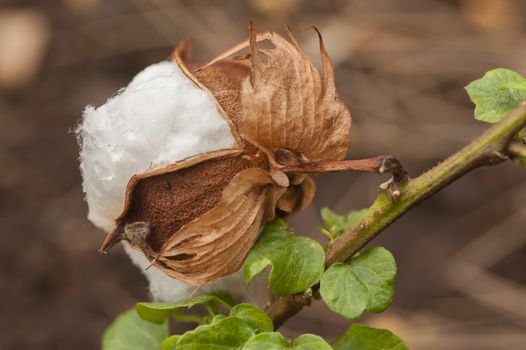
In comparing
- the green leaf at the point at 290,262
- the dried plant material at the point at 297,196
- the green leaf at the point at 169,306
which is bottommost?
the green leaf at the point at 169,306

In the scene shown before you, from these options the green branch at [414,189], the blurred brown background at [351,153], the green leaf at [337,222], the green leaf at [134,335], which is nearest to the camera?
the green branch at [414,189]

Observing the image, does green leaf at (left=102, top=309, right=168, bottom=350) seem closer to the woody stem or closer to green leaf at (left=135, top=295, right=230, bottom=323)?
green leaf at (left=135, top=295, right=230, bottom=323)

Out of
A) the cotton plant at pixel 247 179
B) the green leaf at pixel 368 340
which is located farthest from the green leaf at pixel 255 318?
the green leaf at pixel 368 340

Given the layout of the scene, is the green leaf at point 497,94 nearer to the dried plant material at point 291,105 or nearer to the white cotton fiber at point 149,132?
the dried plant material at point 291,105

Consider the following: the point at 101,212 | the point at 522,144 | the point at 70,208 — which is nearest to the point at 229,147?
the point at 101,212

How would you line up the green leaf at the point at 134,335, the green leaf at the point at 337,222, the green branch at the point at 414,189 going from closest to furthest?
the green branch at the point at 414,189, the green leaf at the point at 337,222, the green leaf at the point at 134,335

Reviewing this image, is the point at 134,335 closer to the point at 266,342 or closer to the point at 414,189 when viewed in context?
the point at 266,342

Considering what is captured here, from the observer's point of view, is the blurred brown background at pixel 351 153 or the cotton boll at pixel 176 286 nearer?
the cotton boll at pixel 176 286

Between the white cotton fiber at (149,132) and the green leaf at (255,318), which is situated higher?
the white cotton fiber at (149,132)

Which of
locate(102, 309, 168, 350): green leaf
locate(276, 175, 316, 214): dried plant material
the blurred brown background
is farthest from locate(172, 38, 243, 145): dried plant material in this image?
the blurred brown background
